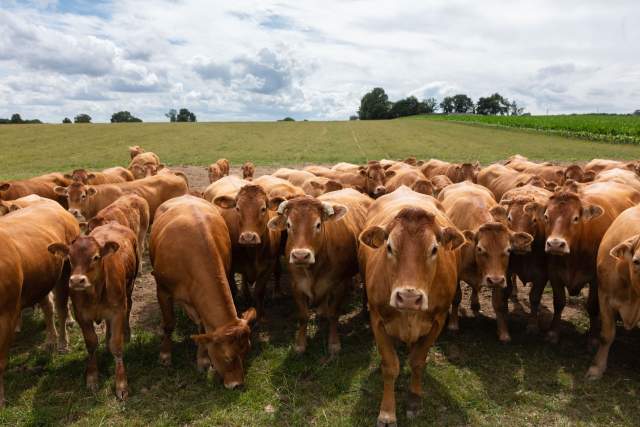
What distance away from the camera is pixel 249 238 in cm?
667

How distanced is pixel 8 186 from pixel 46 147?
3600cm

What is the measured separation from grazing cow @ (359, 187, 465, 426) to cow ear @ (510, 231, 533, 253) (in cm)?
134

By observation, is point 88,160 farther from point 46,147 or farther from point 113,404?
point 113,404

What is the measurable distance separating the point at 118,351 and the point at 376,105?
126 meters

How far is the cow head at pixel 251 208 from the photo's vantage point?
7.00 m

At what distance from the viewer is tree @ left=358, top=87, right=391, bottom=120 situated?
12675cm

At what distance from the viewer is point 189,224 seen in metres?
6.08

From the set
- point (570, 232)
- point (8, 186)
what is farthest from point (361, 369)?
point (8, 186)

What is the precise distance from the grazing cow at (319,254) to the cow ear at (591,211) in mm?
3133

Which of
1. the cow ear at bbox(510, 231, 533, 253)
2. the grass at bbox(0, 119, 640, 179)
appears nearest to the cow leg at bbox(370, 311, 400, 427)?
the cow ear at bbox(510, 231, 533, 253)

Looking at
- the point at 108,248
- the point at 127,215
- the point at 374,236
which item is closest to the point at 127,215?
the point at 127,215

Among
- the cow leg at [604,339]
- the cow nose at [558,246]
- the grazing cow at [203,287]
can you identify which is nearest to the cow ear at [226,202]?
the grazing cow at [203,287]

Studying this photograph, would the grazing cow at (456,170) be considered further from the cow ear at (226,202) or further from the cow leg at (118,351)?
the cow leg at (118,351)

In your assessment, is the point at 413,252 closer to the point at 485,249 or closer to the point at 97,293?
the point at 485,249
